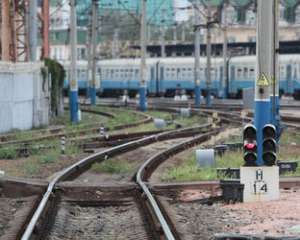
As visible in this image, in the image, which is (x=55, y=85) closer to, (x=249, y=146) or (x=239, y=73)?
(x=239, y=73)

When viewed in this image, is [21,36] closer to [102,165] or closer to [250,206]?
[102,165]

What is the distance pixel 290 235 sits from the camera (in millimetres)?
10023

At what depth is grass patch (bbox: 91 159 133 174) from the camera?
19.3 meters

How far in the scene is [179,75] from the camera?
7631 centimetres

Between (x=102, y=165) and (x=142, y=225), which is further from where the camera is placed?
(x=102, y=165)

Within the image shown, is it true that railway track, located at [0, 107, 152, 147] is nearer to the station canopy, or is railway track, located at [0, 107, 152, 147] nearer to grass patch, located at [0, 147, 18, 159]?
grass patch, located at [0, 147, 18, 159]

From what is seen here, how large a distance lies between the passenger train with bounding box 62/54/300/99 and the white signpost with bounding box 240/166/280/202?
53150 millimetres

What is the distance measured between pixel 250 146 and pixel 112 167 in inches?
268

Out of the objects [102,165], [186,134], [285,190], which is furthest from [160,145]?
[285,190]

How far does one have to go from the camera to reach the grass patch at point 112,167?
19344mm

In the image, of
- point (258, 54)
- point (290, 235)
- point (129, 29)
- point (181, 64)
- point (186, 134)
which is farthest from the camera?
point (129, 29)

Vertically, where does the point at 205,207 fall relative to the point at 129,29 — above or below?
below

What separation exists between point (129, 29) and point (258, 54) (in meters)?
81.0

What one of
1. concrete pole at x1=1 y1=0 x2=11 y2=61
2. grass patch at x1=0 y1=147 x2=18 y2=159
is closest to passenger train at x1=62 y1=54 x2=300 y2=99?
concrete pole at x1=1 y1=0 x2=11 y2=61
